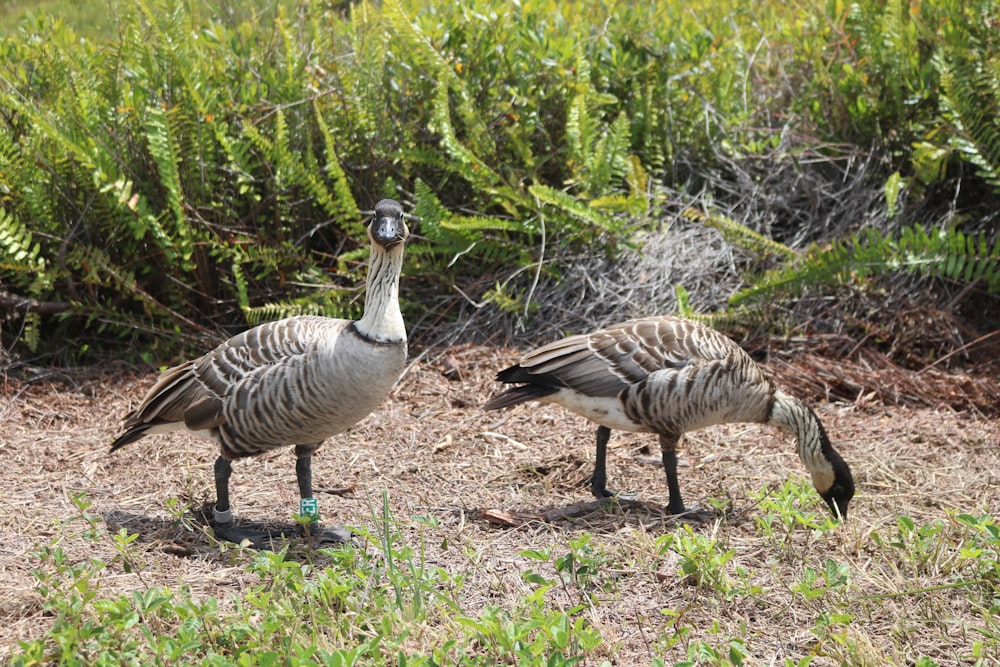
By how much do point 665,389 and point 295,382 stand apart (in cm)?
187

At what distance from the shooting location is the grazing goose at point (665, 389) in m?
5.04

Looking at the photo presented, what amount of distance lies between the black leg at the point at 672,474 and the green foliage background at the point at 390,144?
1.86m

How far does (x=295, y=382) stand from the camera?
460 cm

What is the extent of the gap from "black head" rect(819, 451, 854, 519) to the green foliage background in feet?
6.11

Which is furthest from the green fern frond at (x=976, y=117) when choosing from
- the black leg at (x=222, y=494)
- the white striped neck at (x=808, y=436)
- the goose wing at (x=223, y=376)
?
the black leg at (x=222, y=494)

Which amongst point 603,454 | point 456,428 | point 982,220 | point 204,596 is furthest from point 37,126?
point 982,220

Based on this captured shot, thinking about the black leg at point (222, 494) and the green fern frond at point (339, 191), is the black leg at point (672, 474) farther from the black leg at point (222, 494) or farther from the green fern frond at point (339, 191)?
the green fern frond at point (339, 191)

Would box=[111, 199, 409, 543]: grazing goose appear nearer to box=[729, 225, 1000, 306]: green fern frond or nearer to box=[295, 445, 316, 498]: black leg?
box=[295, 445, 316, 498]: black leg

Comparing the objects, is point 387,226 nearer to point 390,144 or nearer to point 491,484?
point 491,484

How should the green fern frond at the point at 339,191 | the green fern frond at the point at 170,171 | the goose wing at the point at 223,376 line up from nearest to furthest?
the goose wing at the point at 223,376 → the green fern frond at the point at 170,171 → the green fern frond at the point at 339,191

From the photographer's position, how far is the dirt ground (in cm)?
403

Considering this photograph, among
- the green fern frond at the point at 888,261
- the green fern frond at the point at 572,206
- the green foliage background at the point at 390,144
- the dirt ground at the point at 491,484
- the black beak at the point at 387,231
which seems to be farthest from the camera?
the green foliage background at the point at 390,144

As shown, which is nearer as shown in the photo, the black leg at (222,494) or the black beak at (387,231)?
the black beak at (387,231)

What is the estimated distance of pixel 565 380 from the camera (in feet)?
17.0
